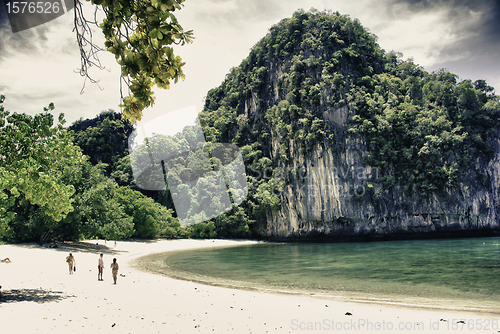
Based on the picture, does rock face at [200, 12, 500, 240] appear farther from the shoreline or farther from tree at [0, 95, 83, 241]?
tree at [0, 95, 83, 241]

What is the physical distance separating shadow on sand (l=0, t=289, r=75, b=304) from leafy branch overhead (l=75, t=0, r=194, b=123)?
285 inches

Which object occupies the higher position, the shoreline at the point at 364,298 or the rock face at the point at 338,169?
the rock face at the point at 338,169

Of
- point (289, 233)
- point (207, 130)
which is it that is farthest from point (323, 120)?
point (207, 130)

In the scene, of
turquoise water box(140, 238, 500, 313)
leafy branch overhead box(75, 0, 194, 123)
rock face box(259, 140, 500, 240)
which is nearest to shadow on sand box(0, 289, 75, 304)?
turquoise water box(140, 238, 500, 313)

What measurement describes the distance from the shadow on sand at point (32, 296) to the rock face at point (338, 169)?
32.1m

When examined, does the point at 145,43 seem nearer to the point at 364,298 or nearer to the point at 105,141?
the point at 364,298

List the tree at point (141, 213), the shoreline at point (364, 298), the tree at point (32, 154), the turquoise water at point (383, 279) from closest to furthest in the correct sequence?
the tree at point (32, 154)
the shoreline at point (364, 298)
the turquoise water at point (383, 279)
the tree at point (141, 213)

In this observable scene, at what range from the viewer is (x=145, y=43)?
191cm

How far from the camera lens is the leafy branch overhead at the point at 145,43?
5.27 feet

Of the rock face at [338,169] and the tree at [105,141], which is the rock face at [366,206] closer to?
the rock face at [338,169]

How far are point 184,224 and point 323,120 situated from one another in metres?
22.9

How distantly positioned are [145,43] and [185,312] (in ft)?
22.4

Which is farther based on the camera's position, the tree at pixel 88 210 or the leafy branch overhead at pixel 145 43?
the tree at pixel 88 210

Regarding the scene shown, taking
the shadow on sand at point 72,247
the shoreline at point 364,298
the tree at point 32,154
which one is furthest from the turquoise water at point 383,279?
the tree at point 32,154
